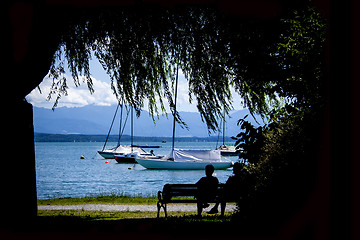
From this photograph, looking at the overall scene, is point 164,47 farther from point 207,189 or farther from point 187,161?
point 187,161

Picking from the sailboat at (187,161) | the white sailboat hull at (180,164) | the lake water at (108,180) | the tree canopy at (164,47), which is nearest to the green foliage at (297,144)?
the tree canopy at (164,47)

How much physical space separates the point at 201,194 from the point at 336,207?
5.03m

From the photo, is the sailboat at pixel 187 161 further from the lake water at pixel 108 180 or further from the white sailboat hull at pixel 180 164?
the lake water at pixel 108 180

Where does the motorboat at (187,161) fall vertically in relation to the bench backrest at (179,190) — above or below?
below

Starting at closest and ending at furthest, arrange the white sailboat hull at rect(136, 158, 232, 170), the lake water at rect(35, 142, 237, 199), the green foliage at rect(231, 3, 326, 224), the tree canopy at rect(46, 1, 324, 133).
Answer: the green foliage at rect(231, 3, 326, 224), the tree canopy at rect(46, 1, 324, 133), the lake water at rect(35, 142, 237, 199), the white sailboat hull at rect(136, 158, 232, 170)

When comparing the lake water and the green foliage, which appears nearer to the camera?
the green foliage

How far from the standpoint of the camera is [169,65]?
23.7 ft

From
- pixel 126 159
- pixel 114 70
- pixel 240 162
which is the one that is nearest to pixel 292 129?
pixel 240 162

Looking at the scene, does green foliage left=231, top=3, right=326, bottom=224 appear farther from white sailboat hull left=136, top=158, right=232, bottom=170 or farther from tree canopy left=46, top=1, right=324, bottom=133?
white sailboat hull left=136, top=158, right=232, bottom=170

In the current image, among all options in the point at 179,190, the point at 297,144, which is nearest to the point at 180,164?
the point at 179,190

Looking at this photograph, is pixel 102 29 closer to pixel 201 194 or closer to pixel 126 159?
pixel 201 194

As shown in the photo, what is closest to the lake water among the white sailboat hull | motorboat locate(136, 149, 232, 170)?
the white sailboat hull

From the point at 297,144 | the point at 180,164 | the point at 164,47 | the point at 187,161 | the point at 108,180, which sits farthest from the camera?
the point at 180,164

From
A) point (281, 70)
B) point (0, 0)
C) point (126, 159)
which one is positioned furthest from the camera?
point (126, 159)
